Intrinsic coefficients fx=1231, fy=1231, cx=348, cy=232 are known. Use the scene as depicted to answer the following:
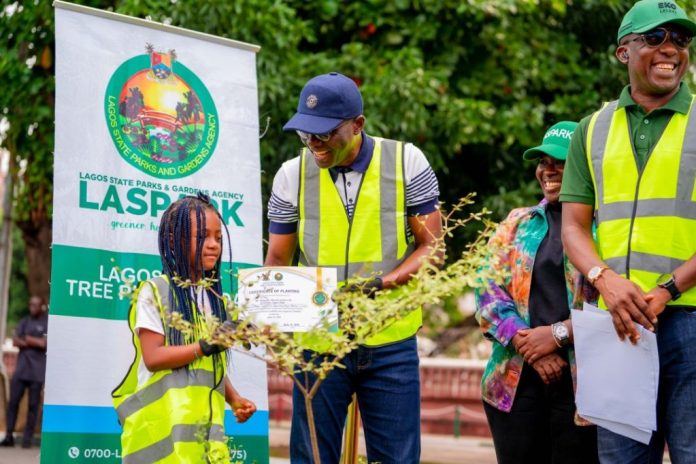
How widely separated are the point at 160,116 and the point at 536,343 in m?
2.41

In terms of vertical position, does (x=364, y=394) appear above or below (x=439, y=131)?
below

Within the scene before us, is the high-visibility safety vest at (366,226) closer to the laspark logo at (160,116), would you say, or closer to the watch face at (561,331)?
the watch face at (561,331)

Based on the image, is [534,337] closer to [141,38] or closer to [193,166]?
[193,166]

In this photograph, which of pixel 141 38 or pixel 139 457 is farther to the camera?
pixel 141 38

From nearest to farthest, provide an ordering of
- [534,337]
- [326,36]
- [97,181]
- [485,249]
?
[485,249] < [534,337] < [97,181] < [326,36]

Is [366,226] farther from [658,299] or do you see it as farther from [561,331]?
[658,299]

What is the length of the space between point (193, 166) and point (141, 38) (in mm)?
716

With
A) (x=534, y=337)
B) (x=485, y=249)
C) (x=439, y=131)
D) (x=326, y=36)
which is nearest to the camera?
(x=485, y=249)

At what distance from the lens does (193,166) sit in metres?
6.45

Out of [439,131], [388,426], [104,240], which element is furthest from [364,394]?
[439,131]

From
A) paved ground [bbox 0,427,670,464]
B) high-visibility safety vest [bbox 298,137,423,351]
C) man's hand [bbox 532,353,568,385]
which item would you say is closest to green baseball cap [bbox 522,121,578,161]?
high-visibility safety vest [bbox 298,137,423,351]

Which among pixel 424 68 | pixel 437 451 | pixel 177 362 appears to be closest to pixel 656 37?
pixel 177 362

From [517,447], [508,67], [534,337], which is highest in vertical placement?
[508,67]

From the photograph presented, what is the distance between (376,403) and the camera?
4.85 meters
